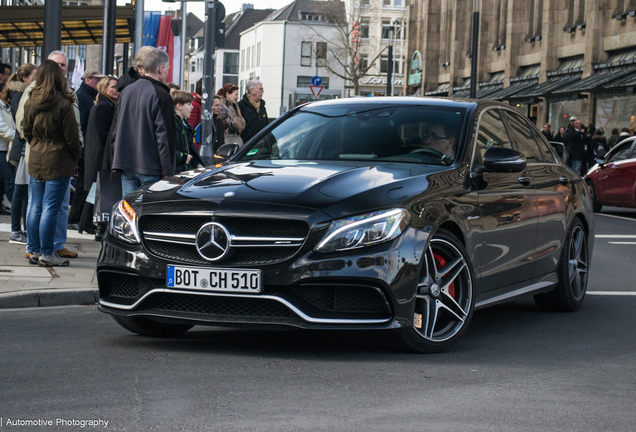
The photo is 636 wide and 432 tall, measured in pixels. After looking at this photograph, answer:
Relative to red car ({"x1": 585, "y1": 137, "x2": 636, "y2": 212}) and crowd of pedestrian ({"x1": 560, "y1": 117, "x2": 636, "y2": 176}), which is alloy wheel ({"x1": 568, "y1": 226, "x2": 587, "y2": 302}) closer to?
red car ({"x1": 585, "y1": 137, "x2": 636, "y2": 212})

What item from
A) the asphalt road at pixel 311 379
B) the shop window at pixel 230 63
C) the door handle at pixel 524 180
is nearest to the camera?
the asphalt road at pixel 311 379

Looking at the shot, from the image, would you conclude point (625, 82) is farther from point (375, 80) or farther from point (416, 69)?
point (375, 80)

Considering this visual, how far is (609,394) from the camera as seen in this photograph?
15.9ft

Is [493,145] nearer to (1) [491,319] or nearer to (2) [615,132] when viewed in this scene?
(1) [491,319]

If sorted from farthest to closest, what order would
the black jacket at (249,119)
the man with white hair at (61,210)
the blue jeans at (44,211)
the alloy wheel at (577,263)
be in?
the black jacket at (249,119) → the man with white hair at (61,210) → the blue jeans at (44,211) → the alloy wheel at (577,263)

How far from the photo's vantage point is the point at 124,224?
18.9ft

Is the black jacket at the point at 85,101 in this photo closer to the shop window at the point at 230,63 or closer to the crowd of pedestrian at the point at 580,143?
the crowd of pedestrian at the point at 580,143

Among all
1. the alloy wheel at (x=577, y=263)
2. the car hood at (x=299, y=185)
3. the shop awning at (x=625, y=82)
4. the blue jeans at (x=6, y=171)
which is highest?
the shop awning at (x=625, y=82)

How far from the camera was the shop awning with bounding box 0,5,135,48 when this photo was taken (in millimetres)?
19375

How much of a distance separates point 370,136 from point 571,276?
7.24 ft

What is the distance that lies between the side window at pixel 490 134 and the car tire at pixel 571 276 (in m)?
1.07

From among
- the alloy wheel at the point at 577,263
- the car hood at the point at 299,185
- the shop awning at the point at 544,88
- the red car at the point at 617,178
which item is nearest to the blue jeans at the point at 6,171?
the car hood at the point at 299,185

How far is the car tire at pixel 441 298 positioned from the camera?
5574 mm

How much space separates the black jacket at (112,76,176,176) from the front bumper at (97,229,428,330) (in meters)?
3.04
